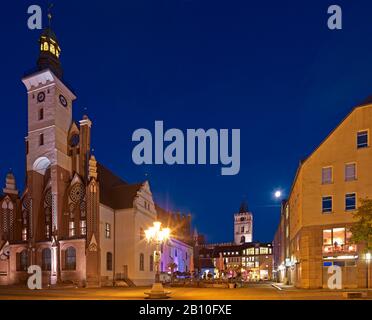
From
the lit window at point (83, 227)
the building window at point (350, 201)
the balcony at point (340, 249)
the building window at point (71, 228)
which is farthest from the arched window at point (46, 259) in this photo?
the building window at point (350, 201)

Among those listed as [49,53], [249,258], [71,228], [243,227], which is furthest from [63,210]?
[243,227]

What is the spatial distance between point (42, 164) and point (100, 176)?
8.70 m

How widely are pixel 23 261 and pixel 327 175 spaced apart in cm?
4119

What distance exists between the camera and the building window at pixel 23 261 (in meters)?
56.3

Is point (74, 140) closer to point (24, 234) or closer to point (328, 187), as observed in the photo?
point (24, 234)

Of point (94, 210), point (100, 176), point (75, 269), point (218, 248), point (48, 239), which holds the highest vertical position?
point (100, 176)

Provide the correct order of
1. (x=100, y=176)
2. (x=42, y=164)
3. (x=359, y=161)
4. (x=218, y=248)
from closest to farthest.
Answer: (x=359, y=161), (x=42, y=164), (x=100, y=176), (x=218, y=248)

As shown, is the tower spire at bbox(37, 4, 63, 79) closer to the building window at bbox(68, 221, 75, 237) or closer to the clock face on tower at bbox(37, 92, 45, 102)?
the clock face on tower at bbox(37, 92, 45, 102)

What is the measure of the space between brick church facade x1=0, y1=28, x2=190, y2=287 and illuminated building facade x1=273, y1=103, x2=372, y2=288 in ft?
82.5

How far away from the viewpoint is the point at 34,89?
200 ft

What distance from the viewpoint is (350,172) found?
42281 millimetres

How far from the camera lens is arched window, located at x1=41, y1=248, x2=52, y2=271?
54.8m

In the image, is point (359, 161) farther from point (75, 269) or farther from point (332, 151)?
point (75, 269)
